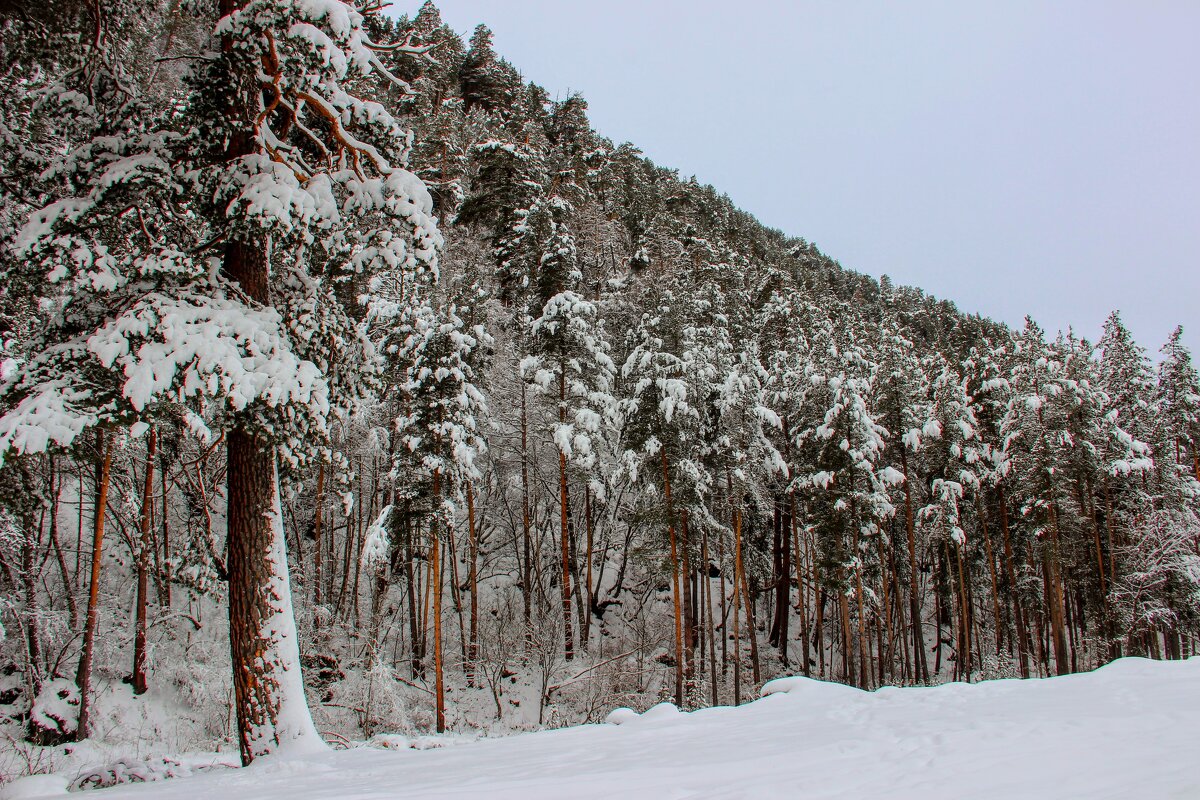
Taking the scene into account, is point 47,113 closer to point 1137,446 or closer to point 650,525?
point 650,525

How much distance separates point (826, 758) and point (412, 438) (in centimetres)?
1341

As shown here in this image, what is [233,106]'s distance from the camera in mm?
7016

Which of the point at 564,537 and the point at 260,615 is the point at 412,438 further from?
the point at 260,615

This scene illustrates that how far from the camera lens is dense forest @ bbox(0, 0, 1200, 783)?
21.0ft

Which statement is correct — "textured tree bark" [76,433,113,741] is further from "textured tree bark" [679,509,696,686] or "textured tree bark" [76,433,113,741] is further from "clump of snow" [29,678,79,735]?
"textured tree bark" [679,509,696,686]

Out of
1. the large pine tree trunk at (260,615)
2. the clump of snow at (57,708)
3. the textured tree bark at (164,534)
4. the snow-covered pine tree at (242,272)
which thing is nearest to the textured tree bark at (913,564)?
the snow-covered pine tree at (242,272)

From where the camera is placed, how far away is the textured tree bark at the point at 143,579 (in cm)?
1412

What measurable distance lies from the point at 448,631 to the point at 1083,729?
70.7ft

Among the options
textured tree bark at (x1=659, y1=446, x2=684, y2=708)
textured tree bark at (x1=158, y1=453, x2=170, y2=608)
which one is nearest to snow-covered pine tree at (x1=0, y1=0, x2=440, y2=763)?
textured tree bark at (x1=158, y1=453, x2=170, y2=608)

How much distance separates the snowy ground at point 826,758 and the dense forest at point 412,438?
2.12 metres

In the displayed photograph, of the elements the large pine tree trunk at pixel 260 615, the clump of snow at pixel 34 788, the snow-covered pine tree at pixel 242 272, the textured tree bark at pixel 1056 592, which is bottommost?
the textured tree bark at pixel 1056 592

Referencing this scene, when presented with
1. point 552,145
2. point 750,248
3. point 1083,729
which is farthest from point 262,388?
point 750,248

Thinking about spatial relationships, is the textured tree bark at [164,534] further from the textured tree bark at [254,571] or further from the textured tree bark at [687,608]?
the textured tree bark at [687,608]

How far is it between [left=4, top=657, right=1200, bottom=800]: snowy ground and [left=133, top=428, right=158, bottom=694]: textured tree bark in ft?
35.6
